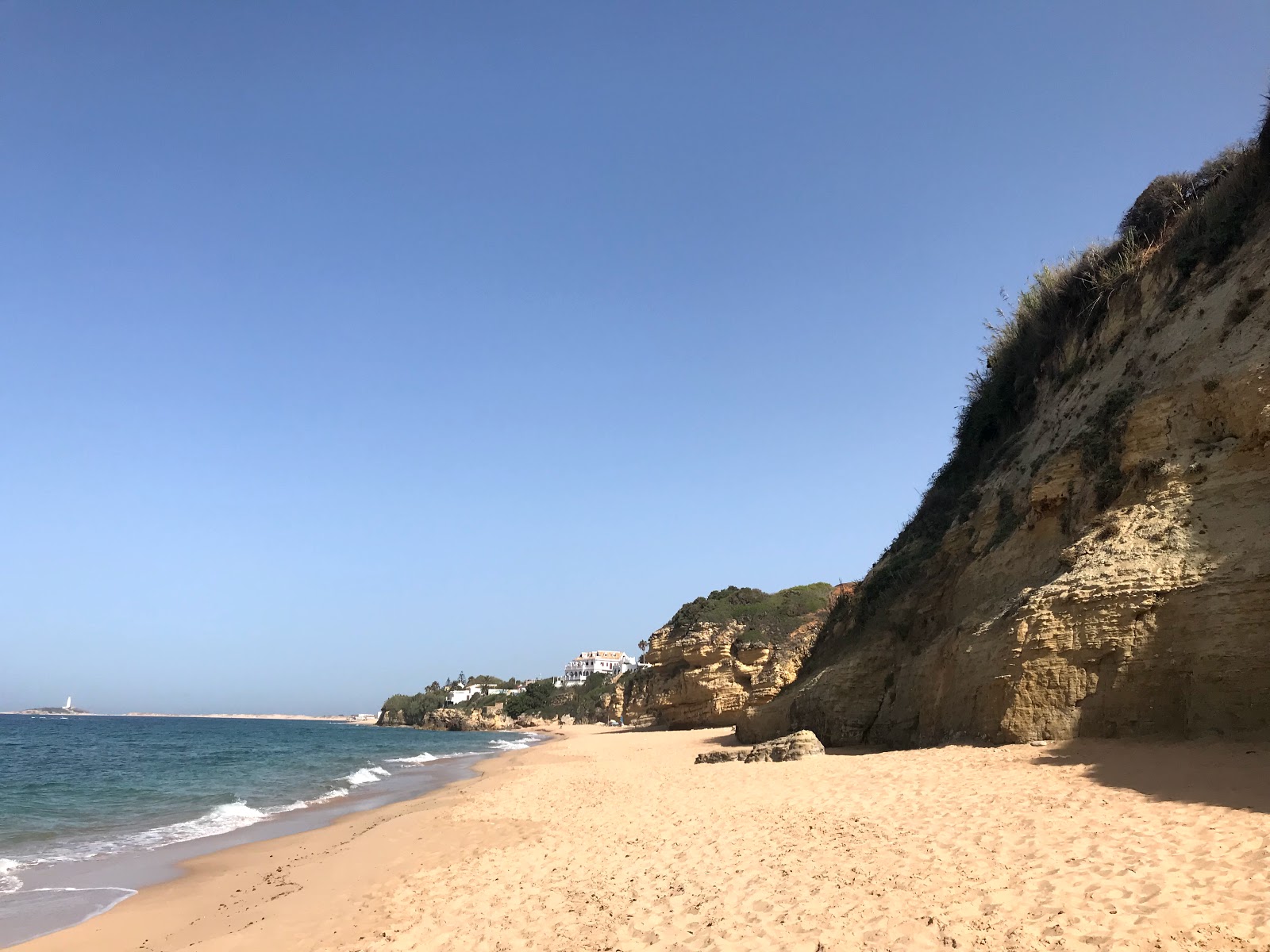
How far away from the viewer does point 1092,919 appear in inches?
196

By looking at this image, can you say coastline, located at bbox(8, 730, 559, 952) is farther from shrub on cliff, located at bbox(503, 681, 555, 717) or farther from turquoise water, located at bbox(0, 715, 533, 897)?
shrub on cliff, located at bbox(503, 681, 555, 717)

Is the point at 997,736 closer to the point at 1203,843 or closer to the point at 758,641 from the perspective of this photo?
the point at 1203,843

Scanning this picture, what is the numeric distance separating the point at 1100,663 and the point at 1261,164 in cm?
944

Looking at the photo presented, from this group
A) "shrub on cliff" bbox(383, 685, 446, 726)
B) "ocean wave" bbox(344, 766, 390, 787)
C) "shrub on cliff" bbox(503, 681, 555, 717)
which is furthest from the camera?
"shrub on cliff" bbox(383, 685, 446, 726)

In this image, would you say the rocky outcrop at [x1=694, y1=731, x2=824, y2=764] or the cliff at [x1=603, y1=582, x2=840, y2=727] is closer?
the rocky outcrop at [x1=694, y1=731, x2=824, y2=764]

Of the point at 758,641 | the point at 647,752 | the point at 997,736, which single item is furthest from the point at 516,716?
the point at 997,736

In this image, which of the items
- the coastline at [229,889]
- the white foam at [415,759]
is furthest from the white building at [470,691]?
the coastline at [229,889]

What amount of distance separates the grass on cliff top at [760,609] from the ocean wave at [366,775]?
1599 centimetres

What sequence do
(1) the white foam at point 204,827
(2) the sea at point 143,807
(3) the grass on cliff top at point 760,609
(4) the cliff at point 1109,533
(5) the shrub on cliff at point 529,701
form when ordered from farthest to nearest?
(5) the shrub on cliff at point 529,701, (3) the grass on cliff top at point 760,609, (1) the white foam at point 204,827, (2) the sea at point 143,807, (4) the cliff at point 1109,533

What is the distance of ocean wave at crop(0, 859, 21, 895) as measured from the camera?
10487mm

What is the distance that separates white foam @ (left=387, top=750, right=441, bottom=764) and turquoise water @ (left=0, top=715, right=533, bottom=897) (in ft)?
0.32

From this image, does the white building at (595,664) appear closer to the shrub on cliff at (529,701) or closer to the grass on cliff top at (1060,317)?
the shrub on cliff at (529,701)

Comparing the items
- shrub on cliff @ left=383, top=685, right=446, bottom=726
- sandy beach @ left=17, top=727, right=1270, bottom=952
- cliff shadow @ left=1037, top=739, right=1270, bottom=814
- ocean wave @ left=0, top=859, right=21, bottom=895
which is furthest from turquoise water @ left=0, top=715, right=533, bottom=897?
shrub on cliff @ left=383, top=685, right=446, bottom=726

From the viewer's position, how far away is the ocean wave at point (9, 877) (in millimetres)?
10487
